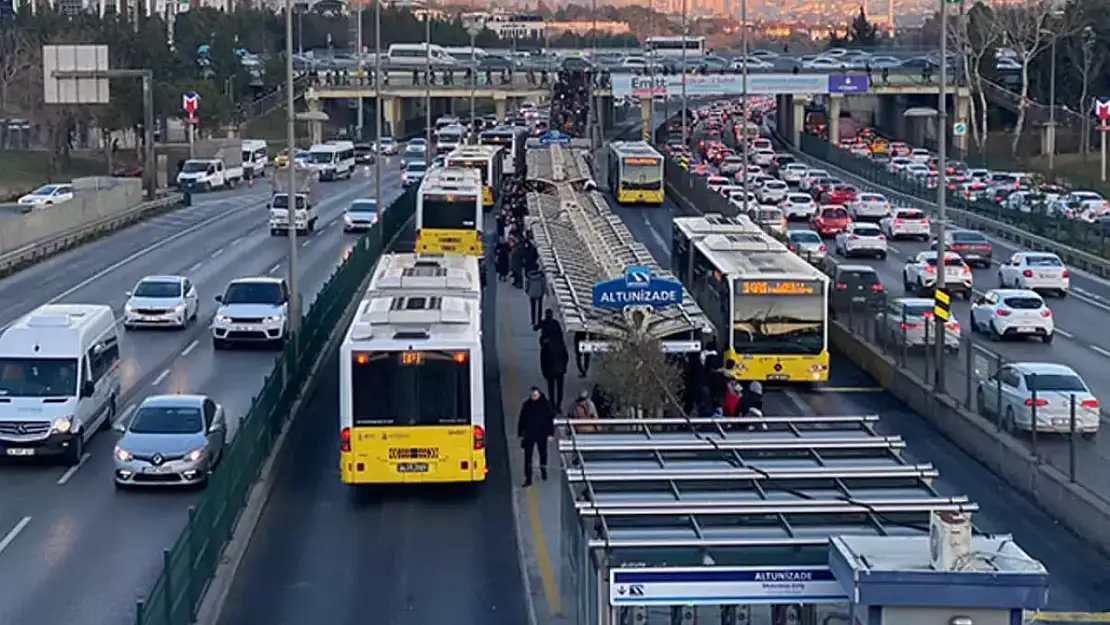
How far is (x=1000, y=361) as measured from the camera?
2891 cm

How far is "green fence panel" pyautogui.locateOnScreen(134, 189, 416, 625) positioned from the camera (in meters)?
16.2

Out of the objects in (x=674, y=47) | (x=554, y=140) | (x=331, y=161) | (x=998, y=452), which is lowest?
(x=998, y=452)

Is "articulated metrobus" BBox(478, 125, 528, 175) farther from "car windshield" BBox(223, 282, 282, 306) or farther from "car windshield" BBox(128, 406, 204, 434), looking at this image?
"car windshield" BBox(128, 406, 204, 434)

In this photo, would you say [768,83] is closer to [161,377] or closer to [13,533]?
[161,377]

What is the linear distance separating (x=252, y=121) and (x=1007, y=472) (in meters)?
117

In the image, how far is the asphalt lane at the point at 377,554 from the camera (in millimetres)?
19016

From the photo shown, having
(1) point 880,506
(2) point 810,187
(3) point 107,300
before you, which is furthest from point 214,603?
(2) point 810,187

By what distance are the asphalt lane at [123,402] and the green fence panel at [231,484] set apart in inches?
35.9

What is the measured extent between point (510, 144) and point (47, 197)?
26498 millimetres

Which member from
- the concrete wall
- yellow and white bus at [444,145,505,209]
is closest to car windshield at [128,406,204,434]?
the concrete wall

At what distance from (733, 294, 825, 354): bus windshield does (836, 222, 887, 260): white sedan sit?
25909 millimetres

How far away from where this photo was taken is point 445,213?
50.6 metres

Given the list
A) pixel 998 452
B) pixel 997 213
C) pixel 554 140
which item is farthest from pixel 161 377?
pixel 554 140

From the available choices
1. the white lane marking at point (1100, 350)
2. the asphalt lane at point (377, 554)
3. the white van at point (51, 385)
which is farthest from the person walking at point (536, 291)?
the white van at point (51, 385)
